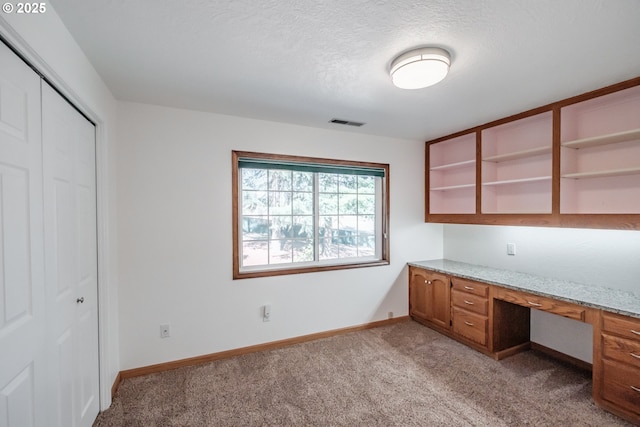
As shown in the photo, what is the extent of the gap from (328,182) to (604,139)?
2439 mm

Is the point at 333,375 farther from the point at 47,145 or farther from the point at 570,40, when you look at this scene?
the point at 570,40

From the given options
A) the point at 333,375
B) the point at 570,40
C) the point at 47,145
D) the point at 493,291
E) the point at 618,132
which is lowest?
the point at 333,375

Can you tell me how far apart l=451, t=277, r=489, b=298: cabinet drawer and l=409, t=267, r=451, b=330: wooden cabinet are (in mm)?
101

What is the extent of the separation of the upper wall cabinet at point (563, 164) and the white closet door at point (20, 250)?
3500 mm

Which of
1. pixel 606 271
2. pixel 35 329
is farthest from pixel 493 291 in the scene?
pixel 35 329

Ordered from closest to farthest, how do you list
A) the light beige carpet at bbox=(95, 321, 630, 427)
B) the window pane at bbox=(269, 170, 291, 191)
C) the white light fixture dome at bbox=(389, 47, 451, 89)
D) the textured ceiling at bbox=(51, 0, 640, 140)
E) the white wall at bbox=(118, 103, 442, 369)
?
the textured ceiling at bbox=(51, 0, 640, 140)
the white light fixture dome at bbox=(389, 47, 451, 89)
the light beige carpet at bbox=(95, 321, 630, 427)
the white wall at bbox=(118, 103, 442, 369)
the window pane at bbox=(269, 170, 291, 191)

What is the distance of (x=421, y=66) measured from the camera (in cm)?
165

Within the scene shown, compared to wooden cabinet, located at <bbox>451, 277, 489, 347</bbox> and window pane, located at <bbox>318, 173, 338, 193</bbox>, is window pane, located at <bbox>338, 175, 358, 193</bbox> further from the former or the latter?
wooden cabinet, located at <bbox>451, 277, 489, 347</bbox>

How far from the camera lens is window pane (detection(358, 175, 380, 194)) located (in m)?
3.57

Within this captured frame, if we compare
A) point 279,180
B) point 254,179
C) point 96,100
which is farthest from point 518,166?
point 96,100

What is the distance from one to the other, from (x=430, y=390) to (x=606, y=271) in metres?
1.84

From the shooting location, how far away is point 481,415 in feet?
6.43

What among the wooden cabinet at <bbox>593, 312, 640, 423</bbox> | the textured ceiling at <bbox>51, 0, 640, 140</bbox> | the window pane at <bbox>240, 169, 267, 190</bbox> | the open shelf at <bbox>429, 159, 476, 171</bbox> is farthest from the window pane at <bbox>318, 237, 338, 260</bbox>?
the wooden cabinet at <bbox>593, 312, 640, 423</bbox>

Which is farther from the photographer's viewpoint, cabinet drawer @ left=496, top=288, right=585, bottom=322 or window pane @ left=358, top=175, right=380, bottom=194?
window pane @ left=358, top=175, right=380, bottom=194
